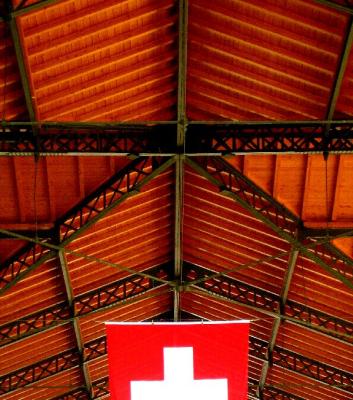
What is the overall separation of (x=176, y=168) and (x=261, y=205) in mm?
2131

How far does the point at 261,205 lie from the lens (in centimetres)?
1694

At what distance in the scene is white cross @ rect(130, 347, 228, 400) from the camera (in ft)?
39.9

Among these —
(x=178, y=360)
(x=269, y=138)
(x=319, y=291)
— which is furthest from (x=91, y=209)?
(x=319, y=291)

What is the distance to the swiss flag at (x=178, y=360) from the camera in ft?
40.1

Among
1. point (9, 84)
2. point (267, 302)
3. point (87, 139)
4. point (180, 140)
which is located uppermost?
point (267, 302)

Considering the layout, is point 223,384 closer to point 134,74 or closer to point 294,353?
point 134,74

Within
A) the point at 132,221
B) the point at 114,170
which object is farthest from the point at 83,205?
the point at 132,221

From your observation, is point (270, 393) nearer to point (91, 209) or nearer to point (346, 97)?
point (91, 209)

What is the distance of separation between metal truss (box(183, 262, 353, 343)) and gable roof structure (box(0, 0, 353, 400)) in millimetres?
55

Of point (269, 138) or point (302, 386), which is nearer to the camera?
point (269, 138)

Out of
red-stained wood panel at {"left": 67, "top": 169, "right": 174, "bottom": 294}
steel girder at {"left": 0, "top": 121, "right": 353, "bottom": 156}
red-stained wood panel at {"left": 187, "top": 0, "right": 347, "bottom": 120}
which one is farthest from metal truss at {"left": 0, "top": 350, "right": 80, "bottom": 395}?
red-stained wood panel at {"left": 187, "top": 0, "right": 347, "bottom": 120}

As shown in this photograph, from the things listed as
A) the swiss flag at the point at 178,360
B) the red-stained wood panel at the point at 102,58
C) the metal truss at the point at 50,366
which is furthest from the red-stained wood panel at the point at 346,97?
the metal truss at the point at 50,366

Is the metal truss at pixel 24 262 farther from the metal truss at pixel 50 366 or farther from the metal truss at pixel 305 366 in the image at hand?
the metal truss at pixel 305 366

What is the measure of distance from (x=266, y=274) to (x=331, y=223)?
403 centimetres
